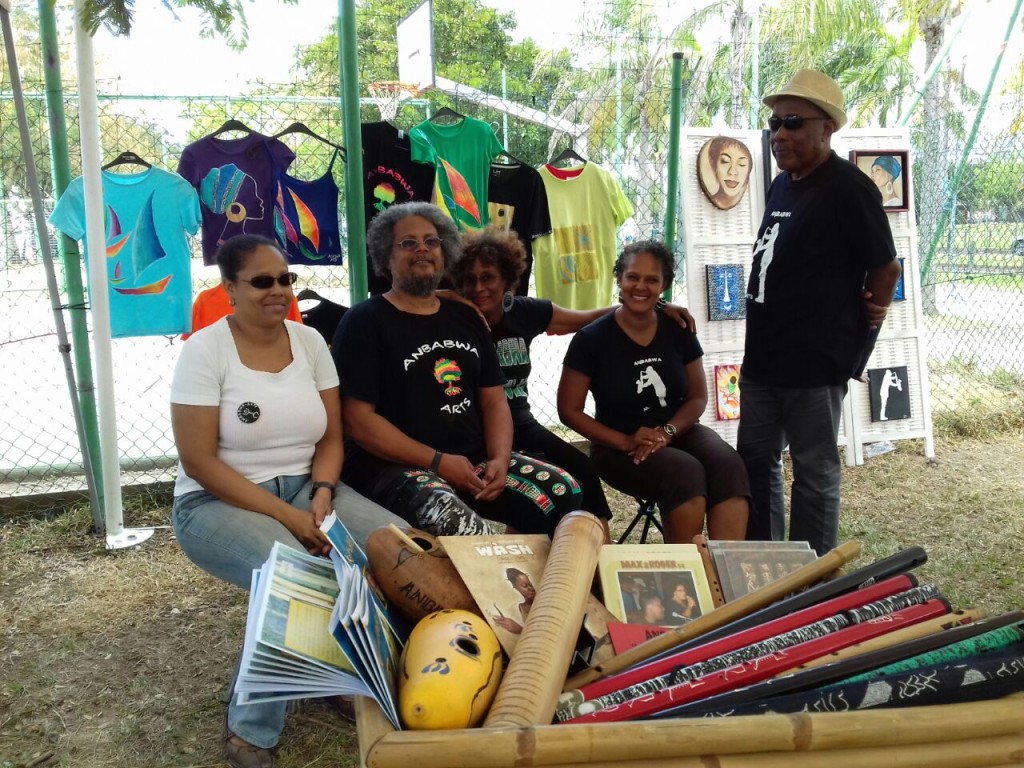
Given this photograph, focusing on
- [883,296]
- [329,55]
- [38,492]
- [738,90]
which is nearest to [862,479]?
[883,296]

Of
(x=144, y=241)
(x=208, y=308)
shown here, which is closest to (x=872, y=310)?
(x=208, y=308)

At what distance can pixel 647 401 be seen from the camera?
3.19m

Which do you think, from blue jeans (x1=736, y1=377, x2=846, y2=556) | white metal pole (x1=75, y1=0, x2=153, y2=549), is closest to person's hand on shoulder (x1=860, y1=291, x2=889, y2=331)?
blue jeans (x1=736, y1=377, x2=846, y2=556)

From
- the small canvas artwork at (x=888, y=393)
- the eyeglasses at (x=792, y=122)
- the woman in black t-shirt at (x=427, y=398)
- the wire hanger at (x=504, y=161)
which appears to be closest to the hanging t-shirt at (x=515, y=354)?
the woman in black t-shirt at (x=427, y=398)

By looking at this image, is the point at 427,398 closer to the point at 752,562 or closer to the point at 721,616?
the point at 752,562

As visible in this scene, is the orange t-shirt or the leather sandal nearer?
the leather sandal

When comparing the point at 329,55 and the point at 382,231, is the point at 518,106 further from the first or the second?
the point at 329,55

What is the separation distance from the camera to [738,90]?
14.9 m

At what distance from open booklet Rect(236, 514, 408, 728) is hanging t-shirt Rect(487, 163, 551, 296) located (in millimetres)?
2866

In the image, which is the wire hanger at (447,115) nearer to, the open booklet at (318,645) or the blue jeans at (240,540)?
the blue jeans at (240,540)

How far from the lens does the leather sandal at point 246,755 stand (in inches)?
91.0

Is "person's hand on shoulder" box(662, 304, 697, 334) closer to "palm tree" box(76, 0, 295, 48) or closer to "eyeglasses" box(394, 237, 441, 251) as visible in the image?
"eyeglasses" box(394, 237, 441, 251)

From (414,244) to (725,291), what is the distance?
2.31m

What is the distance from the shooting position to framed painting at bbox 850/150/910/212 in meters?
4.79
